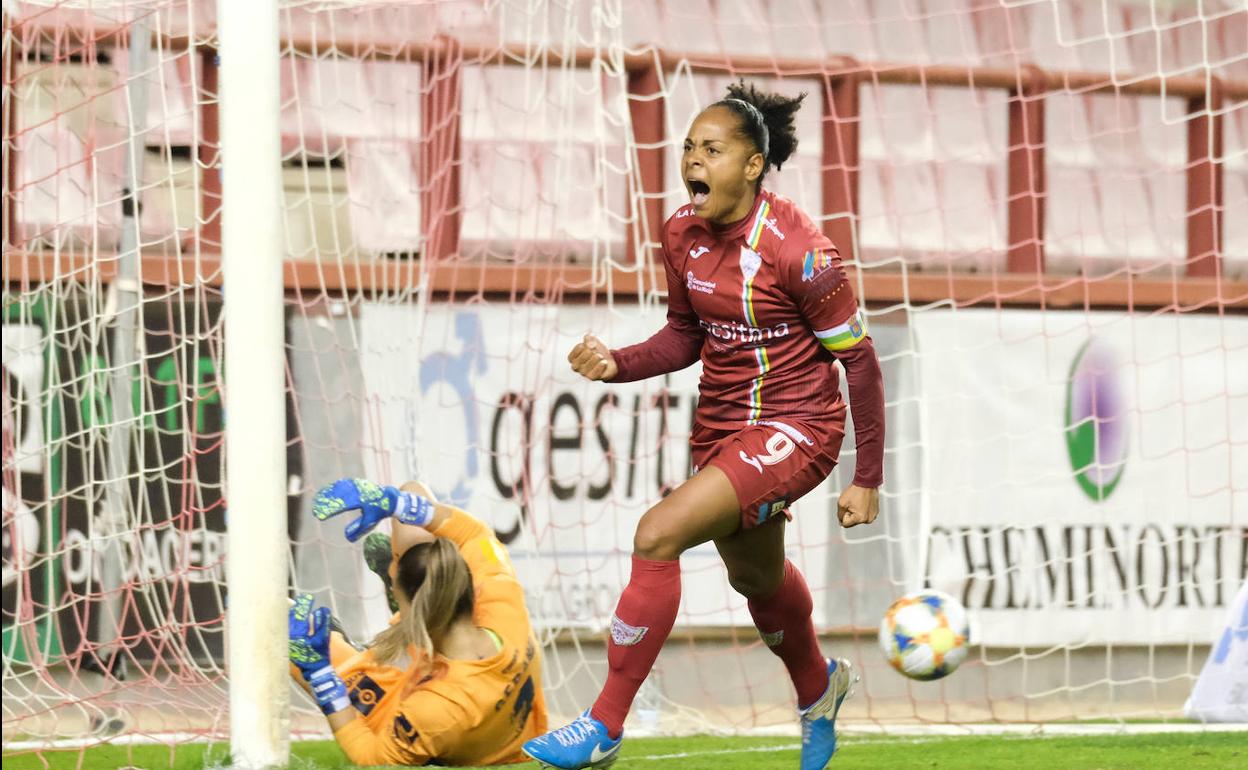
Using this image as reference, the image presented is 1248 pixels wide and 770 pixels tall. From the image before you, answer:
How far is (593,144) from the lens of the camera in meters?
6.94

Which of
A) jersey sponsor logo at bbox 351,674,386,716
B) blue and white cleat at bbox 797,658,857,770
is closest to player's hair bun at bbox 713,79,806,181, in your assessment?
blue and white cleat at bbox 797,658,857,770

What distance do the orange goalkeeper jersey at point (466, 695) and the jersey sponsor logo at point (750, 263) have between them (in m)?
1.43

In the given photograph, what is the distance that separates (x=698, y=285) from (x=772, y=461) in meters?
0.41

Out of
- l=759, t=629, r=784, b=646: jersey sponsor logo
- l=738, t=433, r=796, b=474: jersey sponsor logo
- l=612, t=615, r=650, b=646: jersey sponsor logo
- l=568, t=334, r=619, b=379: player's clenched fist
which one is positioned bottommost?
l=759, t=629, r=784, b=646: jersey sponsor logo

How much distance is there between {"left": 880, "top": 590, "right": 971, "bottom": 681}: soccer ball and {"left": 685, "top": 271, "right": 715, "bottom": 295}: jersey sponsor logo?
1.40 meters

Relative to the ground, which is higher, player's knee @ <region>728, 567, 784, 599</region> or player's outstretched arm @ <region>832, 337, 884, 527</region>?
player's outstretched arm @ <region>832, 337, 884, 527</region>

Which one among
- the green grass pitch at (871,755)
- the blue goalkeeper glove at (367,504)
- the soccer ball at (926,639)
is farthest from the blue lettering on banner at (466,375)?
the soccer ball at (926,639)

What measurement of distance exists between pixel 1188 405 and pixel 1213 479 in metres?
0.32

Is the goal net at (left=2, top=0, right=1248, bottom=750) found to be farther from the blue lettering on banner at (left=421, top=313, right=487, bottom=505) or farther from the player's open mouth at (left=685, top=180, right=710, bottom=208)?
the player's open mouth at (left=685, top=180, right=710, bottom=208)

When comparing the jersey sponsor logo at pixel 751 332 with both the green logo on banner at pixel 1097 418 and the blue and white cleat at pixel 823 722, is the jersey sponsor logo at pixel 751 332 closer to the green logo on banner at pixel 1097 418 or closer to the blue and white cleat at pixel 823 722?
the blue and white cleat at pixel 823 722

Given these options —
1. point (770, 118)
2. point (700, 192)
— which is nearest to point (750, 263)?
point (700, 192)

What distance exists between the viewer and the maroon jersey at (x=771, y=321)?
11.1ft

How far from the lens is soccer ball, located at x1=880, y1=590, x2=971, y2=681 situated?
436 centimetres

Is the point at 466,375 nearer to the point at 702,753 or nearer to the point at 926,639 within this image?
the point at 702,753
